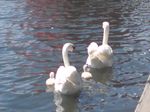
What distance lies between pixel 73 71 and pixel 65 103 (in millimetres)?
892

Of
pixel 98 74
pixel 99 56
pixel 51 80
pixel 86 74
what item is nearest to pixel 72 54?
pixel 99 56

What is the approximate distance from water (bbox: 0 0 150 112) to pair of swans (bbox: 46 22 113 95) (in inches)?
9.8

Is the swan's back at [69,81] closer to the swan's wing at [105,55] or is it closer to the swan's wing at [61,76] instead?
the swan's wing at [61,76]

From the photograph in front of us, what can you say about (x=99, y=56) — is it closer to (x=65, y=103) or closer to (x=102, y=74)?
(x=102, y=74)

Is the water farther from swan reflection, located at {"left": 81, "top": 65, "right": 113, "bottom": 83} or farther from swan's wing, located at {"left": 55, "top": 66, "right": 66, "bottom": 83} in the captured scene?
swan's wing, located at {"left": 55, "top": 66, "right": 66, "bottom": 83}

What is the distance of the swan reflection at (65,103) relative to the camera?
12641 millimetres

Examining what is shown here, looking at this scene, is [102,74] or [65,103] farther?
[102,74]

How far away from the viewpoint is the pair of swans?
13156 mm

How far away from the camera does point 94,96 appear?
13148 mm

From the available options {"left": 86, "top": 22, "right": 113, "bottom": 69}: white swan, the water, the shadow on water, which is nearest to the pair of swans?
{"left": 86, "top": 22, "right": 113, "bottom": 69}: white swan

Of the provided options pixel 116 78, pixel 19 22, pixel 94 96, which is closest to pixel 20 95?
pixel 94 96

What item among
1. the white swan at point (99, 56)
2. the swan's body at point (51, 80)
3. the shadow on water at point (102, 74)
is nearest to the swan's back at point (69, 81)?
the swan's body at point (51, 80)

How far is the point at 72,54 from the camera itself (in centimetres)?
1681

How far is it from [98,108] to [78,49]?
5334 millimetres
